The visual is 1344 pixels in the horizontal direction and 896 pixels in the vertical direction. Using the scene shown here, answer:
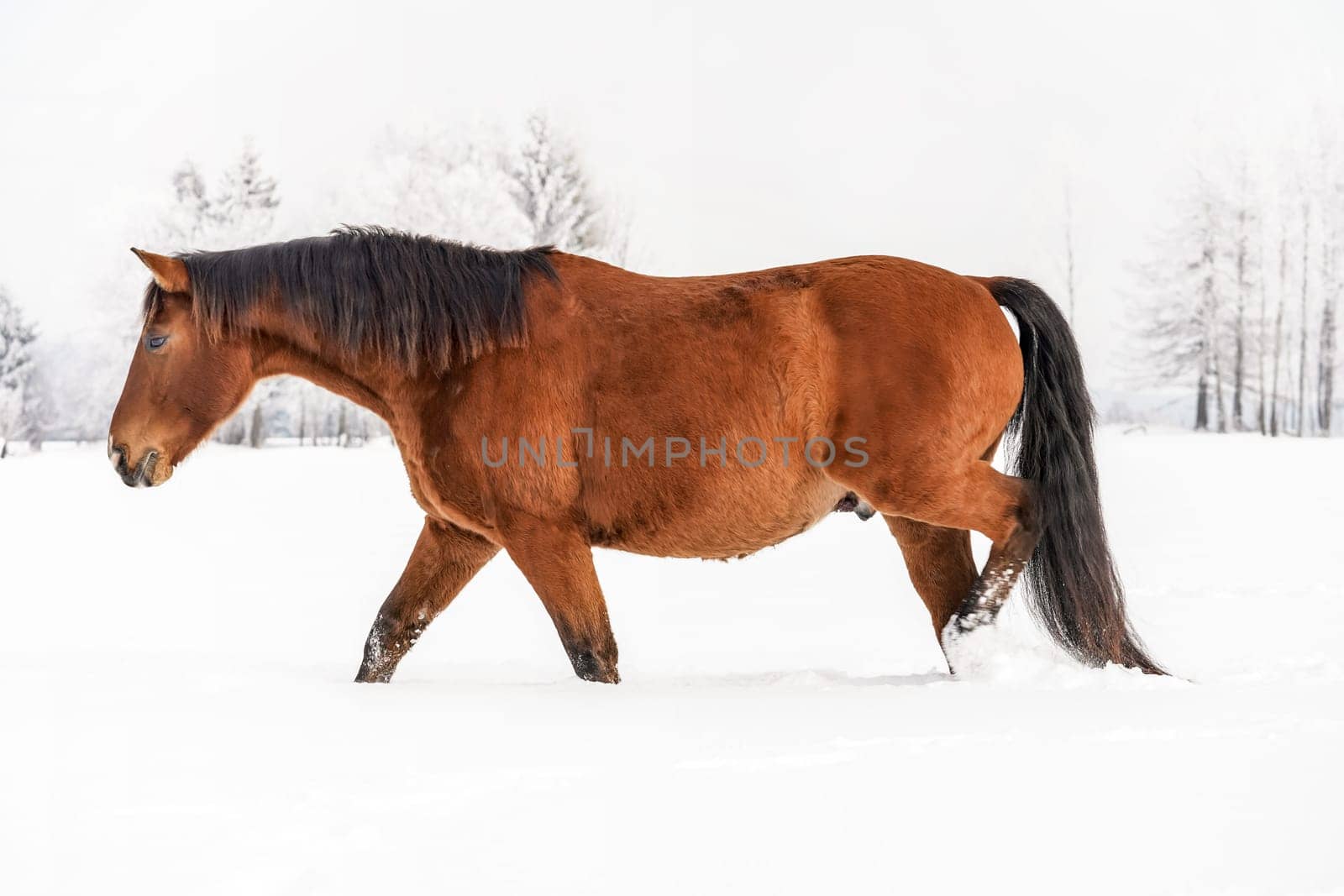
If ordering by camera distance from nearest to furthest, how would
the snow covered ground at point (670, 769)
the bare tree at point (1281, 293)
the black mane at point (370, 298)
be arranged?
the snow covered ground at point (670, 769)
the black mane at point (370, 298)
the bare tree at point (1281, 293)

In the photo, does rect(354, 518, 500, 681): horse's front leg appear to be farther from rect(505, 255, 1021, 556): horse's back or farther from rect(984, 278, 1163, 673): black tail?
rect(984, 278, 1163, 673): black tail

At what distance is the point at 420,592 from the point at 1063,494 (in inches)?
96.2

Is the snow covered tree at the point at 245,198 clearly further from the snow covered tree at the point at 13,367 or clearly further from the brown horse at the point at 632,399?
the brown horse at the point at 632,399

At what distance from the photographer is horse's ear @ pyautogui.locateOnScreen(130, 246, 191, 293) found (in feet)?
11.6

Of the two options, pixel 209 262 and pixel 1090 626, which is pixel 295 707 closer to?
pixel 209 262

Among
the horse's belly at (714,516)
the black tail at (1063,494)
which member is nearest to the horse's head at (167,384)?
the horse's belly at (714,516)

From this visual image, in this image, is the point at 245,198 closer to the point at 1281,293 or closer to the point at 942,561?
the point at 942,561

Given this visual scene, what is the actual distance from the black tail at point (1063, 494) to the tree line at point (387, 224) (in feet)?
36.4

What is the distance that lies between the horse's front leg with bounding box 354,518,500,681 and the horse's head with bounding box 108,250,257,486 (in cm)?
91

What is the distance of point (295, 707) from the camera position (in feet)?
10.0

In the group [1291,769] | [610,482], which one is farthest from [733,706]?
[1291,769]

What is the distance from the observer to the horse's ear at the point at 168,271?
354 cm

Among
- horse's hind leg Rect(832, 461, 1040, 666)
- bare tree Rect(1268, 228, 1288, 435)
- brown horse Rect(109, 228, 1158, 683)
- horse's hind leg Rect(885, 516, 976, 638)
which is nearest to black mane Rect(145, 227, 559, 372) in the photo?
brown horse Rect(109, 228, 1158, 683)

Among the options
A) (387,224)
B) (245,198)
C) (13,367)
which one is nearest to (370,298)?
(387,224)
